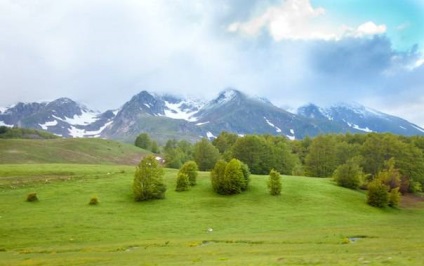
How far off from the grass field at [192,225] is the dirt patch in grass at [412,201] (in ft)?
7.11

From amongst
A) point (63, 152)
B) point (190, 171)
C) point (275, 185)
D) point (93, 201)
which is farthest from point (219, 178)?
point (63, 152)

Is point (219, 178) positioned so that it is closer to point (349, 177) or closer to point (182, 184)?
point (182, 184)

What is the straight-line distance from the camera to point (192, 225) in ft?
211

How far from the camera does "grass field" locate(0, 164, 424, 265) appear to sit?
1484 inches

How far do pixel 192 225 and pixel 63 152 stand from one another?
121m

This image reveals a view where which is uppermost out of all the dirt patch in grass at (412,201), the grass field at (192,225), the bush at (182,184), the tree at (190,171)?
the tree at (190,171)

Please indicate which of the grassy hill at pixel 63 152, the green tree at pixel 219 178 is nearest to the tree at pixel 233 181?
the green tree at pixel 219 178

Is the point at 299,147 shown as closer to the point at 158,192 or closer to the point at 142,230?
the point at 158,192

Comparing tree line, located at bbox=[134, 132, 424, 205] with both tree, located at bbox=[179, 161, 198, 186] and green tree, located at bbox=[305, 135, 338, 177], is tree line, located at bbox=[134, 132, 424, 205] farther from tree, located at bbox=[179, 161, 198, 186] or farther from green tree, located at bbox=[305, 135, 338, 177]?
tree, located at bbox=[179, 161, 198, 186]

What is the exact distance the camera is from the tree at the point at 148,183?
82750 mm

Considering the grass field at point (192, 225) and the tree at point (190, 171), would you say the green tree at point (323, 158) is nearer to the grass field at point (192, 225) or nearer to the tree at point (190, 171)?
the grass field at point (192, 225)

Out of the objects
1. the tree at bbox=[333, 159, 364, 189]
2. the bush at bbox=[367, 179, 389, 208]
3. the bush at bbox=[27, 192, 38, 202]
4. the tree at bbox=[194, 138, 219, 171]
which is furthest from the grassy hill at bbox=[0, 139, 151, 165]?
the bush at bbox=[367, 179, 389, 208]

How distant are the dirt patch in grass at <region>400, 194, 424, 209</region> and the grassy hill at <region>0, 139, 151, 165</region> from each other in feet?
368

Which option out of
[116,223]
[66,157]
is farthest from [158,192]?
[66,157]
